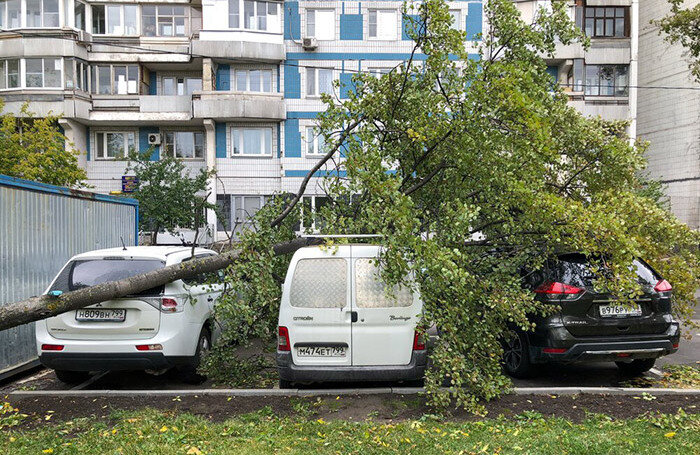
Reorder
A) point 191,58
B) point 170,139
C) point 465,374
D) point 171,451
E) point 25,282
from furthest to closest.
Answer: point 170,139 → point 191,58 → point 25,282 → point 465,374 → point 171,451

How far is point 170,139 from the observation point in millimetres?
29656

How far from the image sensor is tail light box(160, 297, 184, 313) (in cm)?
658

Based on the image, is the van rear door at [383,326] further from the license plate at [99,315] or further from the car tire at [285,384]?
the license plate at [99,315]

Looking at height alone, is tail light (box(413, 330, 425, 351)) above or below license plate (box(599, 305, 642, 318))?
below

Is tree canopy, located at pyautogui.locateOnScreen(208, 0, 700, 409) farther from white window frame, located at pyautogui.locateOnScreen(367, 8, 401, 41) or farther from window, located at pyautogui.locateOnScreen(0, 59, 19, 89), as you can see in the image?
window, located at pyautogui.locateOnScreen(0, 59, 19, 89)

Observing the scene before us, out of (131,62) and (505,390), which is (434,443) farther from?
(131,62)

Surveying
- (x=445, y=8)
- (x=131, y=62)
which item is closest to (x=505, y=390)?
(x=445, y=8)

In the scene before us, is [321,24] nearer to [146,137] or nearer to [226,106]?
[226,106]

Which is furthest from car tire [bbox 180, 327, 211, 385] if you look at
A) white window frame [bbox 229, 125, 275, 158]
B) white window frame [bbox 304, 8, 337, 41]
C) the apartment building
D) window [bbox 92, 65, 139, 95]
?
the apartment building

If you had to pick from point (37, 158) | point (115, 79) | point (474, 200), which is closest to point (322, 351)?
point (474, 200)

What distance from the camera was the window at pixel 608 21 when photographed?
30125 millimetres

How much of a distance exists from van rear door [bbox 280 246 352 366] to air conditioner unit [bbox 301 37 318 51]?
23.4 meters

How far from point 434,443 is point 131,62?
93.0 feet

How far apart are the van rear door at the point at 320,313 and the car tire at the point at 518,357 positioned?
2.28m
